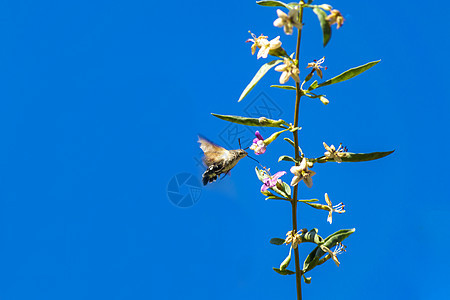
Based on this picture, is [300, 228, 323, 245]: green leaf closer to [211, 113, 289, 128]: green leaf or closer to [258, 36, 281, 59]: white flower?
[211, 113, 289, 128]: green leaf

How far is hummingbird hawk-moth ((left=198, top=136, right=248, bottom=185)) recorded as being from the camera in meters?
0.82

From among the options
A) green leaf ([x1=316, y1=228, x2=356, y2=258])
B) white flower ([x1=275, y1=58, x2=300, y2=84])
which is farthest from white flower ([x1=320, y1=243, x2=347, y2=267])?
white flower ([x1=275, y1=58, x2=300, y2=84])

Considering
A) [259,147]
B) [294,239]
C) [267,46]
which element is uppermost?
[267,46]

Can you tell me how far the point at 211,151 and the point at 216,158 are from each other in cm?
1

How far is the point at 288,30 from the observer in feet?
2.18

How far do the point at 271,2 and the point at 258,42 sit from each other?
0.21 ft

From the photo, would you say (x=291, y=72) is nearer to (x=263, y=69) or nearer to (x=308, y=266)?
(x=263, y=69)

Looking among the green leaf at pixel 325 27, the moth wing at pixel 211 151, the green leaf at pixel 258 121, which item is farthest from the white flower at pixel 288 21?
the moth wing at pixel 211 151

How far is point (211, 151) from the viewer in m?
0.84

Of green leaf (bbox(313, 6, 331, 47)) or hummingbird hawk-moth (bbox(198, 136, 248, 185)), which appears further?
hummingbird hawk-moth (bbox(198, 136, 248, 185))

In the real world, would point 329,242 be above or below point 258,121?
below

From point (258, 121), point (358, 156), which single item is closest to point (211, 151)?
point (258, 121)

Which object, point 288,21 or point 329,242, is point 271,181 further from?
point 288,21

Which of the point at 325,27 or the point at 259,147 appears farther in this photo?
the point at 259,147
